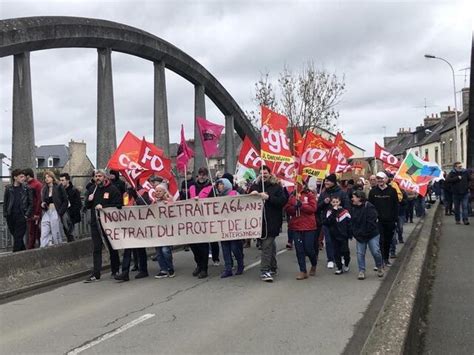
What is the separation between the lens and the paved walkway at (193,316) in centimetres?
544

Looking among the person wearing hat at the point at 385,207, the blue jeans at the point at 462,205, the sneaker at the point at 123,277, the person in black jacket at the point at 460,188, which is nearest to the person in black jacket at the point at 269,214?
the person wearing hat at the point at 385,207

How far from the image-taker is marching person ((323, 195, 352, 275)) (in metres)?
9.38

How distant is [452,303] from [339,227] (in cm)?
261

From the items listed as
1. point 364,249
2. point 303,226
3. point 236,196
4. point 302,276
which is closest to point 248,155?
point 236,196

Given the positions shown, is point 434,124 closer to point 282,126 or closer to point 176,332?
point 282,126

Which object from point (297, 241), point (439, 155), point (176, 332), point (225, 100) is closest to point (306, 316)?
point (176, 332)

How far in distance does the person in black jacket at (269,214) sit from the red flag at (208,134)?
1806 millimetres

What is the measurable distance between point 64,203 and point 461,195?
12.6 m

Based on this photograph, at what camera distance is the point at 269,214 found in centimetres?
900

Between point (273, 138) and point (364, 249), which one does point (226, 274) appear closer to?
point (364, 249)

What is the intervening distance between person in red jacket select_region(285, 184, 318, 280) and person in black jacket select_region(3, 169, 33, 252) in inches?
195

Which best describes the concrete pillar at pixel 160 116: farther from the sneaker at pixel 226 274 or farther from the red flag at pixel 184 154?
the sneaker at pixel 226 274

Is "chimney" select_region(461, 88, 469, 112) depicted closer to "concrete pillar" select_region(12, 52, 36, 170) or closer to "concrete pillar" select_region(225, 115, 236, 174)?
"concrete pillar" select_region(225, 115, 236, 174)

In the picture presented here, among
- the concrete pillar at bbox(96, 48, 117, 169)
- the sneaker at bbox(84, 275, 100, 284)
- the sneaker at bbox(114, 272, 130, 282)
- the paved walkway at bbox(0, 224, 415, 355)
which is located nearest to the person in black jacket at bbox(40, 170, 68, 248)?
the sneaker at bbox(84, 275, 100, 284)
